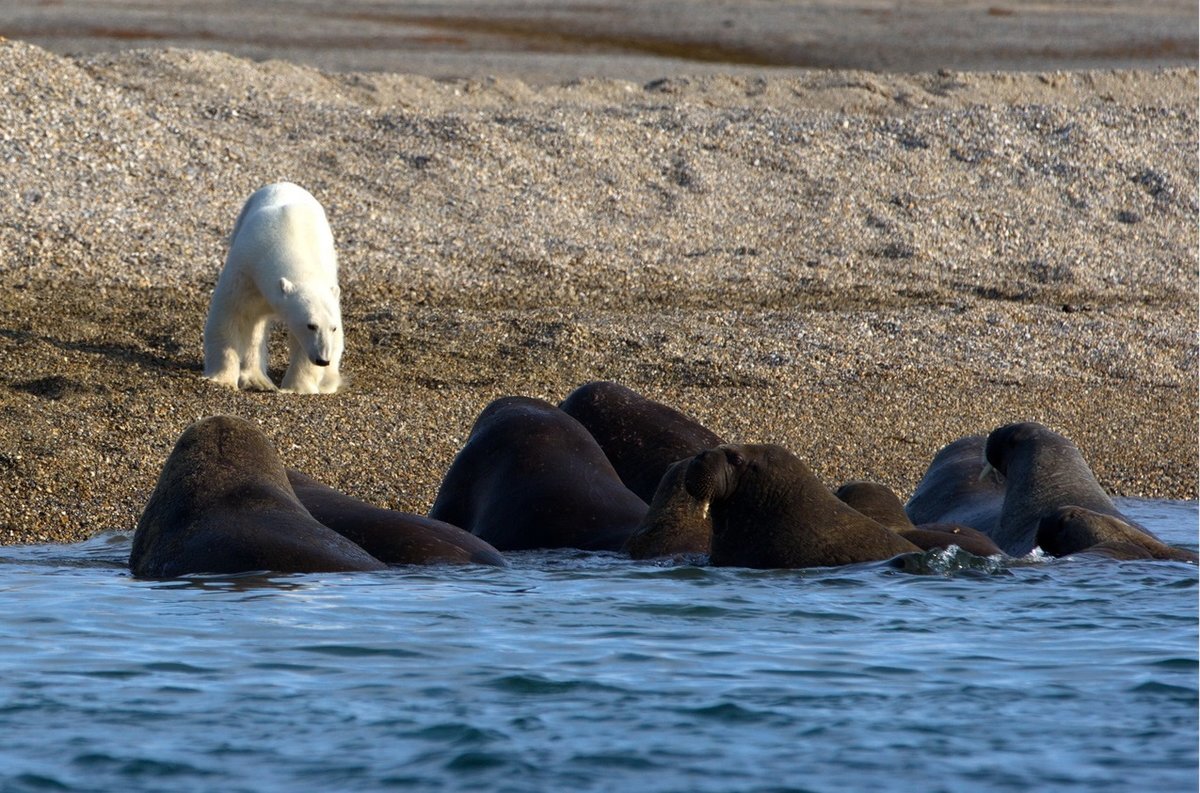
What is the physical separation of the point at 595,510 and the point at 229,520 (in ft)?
5.87

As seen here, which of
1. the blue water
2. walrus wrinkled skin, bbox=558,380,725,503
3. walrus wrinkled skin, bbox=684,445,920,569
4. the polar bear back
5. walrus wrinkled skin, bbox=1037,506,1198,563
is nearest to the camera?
the blue water

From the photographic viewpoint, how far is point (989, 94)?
23906 millimetres

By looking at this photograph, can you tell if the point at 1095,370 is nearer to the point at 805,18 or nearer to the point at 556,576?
the point at 556,576

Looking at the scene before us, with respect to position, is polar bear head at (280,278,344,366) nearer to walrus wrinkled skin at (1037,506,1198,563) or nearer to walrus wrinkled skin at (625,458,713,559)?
walrus wrinkled skin at (625,458,713,559)

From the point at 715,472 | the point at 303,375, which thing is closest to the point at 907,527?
the point at 715,472

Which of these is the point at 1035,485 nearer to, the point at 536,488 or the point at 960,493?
the point at 960,493

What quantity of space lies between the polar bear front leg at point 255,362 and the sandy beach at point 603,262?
0.43 meters

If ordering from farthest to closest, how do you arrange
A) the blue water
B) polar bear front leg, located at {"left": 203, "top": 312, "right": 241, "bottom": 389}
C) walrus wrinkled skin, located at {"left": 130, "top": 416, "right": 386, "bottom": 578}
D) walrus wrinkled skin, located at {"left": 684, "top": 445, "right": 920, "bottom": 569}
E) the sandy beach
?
polar bear front leg, located at {"left": 203, "top": 312, "right": 241, "bottom": 389} → the sandy beach → walrus wrinkled skin, located at {"left": 684, "top": 445, "right": 920, "bottom": 569} → walrus wrinkled skin, located at {"left": 130, "top": 416, "right": 386, "bottom": 578} → the blue water

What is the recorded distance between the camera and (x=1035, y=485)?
789 cm

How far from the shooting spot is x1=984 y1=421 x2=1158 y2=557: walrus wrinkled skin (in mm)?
7750

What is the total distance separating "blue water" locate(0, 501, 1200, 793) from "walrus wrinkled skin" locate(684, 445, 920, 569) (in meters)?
0.10

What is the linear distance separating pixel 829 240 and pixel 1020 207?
2.50m

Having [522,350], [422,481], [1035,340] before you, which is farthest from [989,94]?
[422,481]

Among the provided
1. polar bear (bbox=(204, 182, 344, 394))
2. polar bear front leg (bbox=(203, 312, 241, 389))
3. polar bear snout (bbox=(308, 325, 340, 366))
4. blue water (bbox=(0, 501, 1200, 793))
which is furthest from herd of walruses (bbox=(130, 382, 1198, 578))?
polar bear front leg (bbox=(203, 312, 241, 389))
